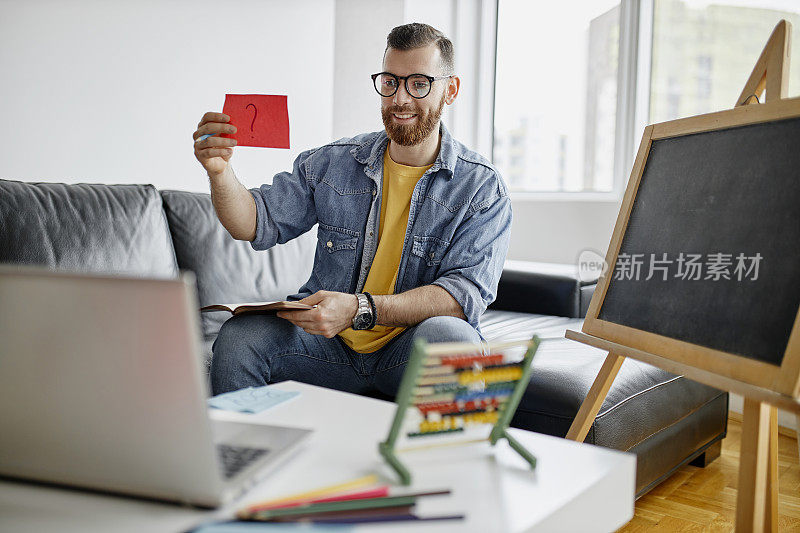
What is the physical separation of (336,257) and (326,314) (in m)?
0.36

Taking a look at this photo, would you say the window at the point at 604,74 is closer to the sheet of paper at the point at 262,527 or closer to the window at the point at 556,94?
the window at the point at 556,94

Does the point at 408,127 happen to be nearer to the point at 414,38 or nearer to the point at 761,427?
the point at 414,38

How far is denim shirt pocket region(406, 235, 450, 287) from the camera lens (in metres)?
1.78

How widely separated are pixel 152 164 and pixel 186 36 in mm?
502

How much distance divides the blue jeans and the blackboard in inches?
15.3

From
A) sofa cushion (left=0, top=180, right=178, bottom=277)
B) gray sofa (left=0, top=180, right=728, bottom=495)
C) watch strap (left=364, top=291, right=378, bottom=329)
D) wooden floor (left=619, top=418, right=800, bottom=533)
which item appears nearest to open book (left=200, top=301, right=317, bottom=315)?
watch strap (left=364, top=291, right=378, bottom=329)

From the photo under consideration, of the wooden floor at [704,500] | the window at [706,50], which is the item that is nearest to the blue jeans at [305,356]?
the wooden floor at [704,500]

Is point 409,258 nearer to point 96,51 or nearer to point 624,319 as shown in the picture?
point 624,319

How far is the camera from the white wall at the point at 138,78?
2201mm

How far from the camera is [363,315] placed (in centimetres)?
161

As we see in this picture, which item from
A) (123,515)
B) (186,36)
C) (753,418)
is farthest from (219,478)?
(186,36)

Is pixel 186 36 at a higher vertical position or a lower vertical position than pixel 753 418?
higher

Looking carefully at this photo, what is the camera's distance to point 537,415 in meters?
1.69

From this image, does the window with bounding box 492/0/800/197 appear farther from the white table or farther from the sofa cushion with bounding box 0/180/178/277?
the white table
